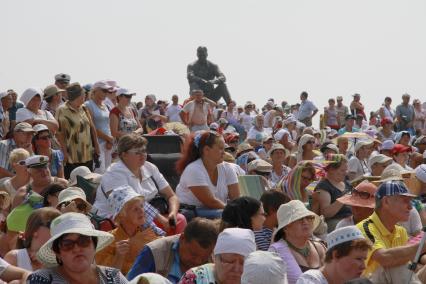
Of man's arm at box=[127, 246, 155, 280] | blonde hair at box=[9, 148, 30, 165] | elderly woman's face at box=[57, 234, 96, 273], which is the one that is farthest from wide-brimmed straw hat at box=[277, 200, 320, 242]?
blonde hair at box=[9, 148, 30, 165]

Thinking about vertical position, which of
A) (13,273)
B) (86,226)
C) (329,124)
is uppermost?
(86,226)

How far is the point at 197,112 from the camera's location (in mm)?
20453

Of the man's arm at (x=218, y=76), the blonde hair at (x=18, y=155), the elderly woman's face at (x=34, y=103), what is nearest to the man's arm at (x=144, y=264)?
the blonde hair at (x=18, y=155)

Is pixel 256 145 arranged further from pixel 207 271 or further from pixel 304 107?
pixel 207 271

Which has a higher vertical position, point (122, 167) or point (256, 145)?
point (122, 167)

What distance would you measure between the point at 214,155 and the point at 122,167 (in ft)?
3.23

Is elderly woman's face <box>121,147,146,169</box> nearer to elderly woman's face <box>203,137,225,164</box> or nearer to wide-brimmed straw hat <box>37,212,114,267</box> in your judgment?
elderly woman's face <box>203,137,225,164</box>

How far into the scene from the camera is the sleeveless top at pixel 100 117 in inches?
553

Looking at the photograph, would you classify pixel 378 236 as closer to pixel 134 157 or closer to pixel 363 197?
pixel 363 197

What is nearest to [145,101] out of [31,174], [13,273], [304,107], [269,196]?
[304,107]

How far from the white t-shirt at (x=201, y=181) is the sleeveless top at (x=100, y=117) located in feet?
12.2

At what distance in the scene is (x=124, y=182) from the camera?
9.82 metres

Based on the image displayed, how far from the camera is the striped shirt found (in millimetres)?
8445

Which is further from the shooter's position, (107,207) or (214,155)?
(214,155)
